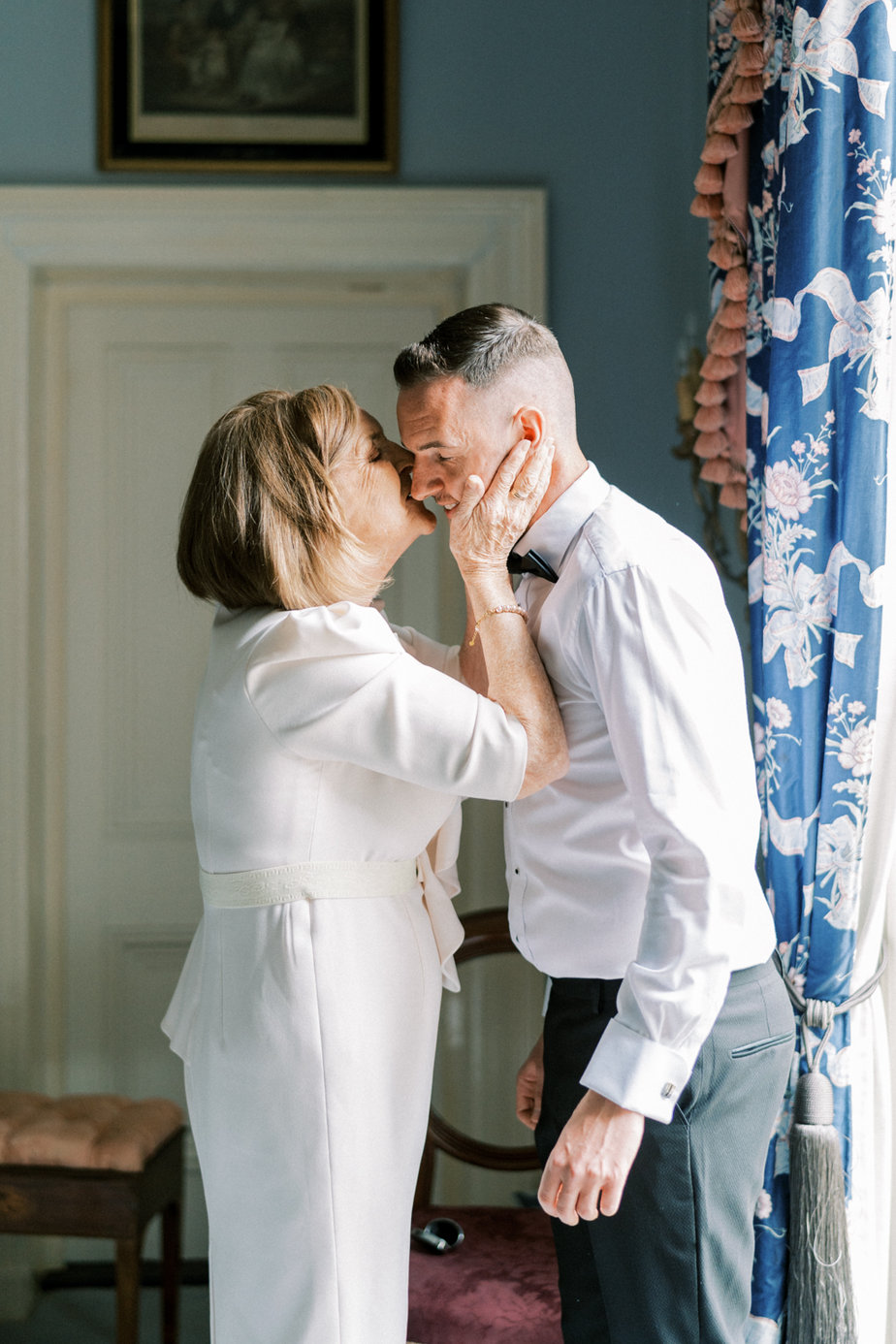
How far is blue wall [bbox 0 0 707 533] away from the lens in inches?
103

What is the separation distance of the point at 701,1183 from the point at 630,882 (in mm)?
328

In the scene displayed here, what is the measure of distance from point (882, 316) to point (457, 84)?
1.58 metres

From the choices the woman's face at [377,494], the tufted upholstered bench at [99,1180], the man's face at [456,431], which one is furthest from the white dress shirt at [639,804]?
the tufted upholstered bench at [99,1180]

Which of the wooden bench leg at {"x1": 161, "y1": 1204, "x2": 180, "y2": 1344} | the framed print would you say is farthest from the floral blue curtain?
the wooden bench leg at {"x1": 161, "y1": 1204, "x2": 180, "y2": 1344}

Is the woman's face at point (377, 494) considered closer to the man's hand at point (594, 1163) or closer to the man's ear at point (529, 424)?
the man's ear at point (529, 424)

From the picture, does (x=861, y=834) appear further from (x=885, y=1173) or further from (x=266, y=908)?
(x=266, y=908)

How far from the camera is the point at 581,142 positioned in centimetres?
261

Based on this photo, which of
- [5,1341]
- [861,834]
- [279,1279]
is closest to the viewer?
[279,1279]

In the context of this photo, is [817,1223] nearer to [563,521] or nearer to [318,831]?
[318,831]

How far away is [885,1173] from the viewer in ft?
5.13

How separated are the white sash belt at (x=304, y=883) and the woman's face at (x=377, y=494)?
0.41m

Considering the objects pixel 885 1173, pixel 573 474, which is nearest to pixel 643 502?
pixel 573 474

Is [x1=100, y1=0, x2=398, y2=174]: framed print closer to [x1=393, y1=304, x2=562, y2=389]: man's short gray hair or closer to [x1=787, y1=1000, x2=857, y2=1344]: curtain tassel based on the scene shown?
[x1=393, y1=304, x2=562, y2=389]: man's short gray hair

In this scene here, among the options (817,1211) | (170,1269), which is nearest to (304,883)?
(817,1211)
